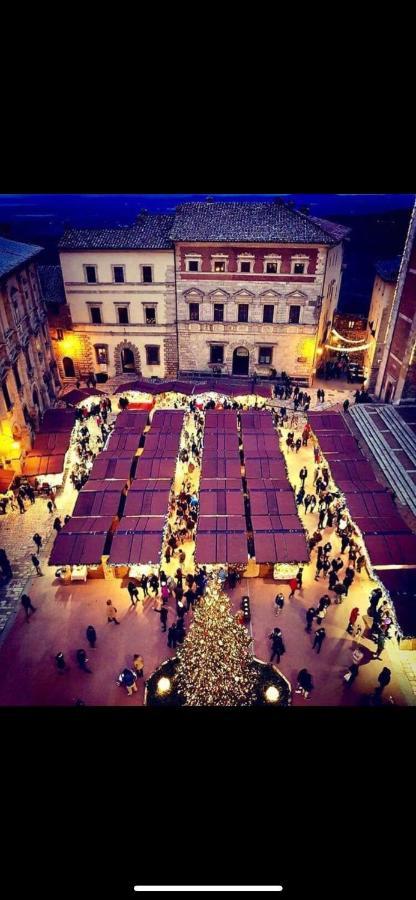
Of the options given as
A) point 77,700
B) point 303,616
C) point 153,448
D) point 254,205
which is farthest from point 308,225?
point 77,700

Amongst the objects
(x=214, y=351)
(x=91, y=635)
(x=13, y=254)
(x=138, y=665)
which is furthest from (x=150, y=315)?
(x=138, y=665)

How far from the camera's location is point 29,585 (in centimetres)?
1859

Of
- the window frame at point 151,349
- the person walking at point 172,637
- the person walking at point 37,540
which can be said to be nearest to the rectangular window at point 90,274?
the window frame at point 151,349

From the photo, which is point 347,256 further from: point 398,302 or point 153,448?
point 153,448

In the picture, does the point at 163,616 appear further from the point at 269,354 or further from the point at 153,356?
the point at 153,356

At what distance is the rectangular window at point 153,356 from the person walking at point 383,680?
26.9 meters

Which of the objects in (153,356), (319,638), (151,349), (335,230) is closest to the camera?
(319,638)

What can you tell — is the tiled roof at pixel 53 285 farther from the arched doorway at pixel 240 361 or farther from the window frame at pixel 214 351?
the arched doorway at pixel 240 361

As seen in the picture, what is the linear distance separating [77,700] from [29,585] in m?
5.82

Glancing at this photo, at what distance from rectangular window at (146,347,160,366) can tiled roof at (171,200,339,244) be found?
7.98 m

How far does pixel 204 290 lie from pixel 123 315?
20.5 ft

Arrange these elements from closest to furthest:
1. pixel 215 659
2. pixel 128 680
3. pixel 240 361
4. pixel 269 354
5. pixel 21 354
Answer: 1. pixel 215 659
2. pixel 128 680
3. pixel 21 354
4. pixel 269 354
5. pixel 240 361

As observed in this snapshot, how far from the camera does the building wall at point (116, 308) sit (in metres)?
32.1

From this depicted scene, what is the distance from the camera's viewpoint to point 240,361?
3484 cm
